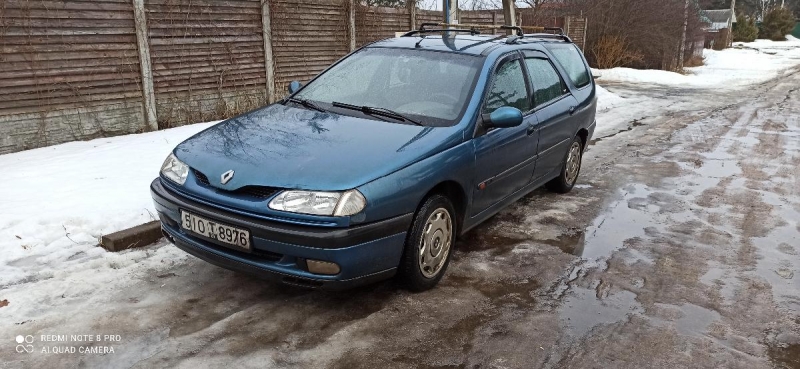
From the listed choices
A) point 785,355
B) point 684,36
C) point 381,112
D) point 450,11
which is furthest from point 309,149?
point 684,36

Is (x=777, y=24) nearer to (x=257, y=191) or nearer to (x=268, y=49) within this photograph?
(x=268, y=49)

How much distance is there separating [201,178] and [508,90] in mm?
2507

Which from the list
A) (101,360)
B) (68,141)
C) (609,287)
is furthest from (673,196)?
(68,141)

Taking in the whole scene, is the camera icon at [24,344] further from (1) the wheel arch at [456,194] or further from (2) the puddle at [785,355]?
(2) the puddle at [785,355]

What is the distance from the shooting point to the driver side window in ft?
14.4

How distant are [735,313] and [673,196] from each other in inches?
106

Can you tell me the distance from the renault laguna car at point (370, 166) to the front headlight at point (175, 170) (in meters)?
0.01

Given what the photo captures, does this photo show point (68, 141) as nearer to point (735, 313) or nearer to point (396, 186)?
point (396, 186)

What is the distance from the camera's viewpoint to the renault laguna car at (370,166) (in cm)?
315

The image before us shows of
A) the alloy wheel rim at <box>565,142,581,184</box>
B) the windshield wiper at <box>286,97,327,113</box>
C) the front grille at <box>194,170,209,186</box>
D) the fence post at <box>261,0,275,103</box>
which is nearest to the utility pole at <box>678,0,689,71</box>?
the fence post at <box>261,0,275,103</box>

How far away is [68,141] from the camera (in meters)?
7.28

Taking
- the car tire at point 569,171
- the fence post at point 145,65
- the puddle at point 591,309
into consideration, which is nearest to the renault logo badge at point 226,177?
the puddle at point 591,309

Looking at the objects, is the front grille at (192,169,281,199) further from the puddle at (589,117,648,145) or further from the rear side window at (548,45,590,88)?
the puddle at (589,117,648,145)

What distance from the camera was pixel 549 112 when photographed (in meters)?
5.29
